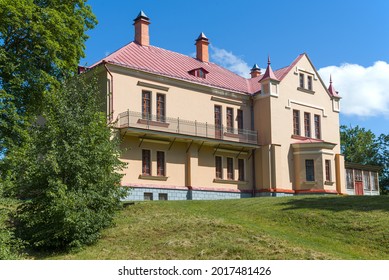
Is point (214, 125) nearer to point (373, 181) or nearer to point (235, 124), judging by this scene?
point (235, 124)

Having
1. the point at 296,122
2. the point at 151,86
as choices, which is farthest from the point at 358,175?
the point at 151,86

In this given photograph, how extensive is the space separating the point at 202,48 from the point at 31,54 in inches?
Result: 569

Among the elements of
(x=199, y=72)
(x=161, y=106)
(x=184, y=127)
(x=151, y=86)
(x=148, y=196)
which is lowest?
(x=148, y=196)

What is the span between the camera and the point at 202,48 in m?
37.3

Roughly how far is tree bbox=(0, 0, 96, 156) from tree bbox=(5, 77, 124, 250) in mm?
5915

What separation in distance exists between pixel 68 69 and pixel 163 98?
6179 millimetres

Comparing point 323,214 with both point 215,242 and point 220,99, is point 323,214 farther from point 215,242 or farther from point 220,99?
point 220,99

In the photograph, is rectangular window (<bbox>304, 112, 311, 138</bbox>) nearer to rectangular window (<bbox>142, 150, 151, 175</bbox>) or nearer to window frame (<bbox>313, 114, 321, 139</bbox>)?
window frame (<bbox>313, 114, 321, 139</bbox>)

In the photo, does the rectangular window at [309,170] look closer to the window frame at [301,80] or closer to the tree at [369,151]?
the window frame at [301,80]

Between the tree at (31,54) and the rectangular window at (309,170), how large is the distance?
54.3ft

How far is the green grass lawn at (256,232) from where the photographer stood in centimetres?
1452

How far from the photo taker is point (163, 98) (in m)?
30.3

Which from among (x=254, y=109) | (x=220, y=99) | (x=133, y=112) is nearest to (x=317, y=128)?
(x=254, y=109)

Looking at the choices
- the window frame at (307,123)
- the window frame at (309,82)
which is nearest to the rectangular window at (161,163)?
the window frame at (307,123)
